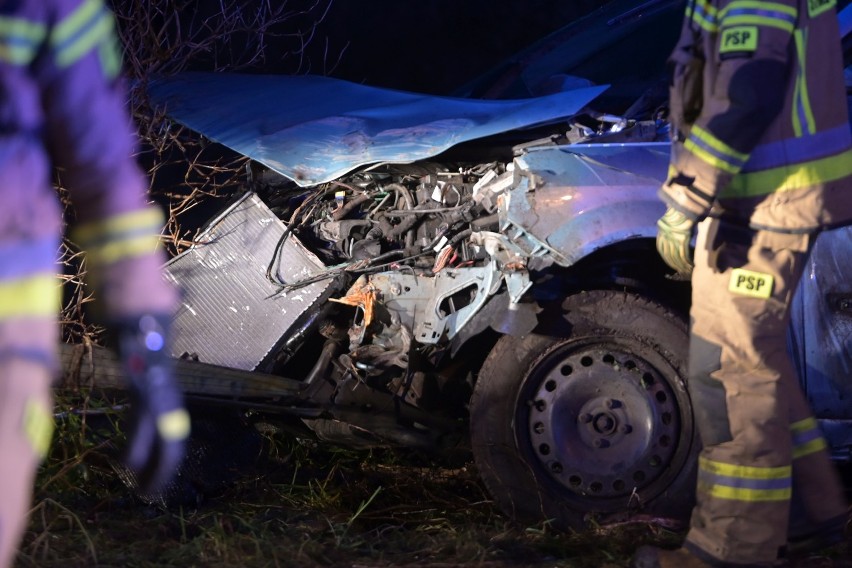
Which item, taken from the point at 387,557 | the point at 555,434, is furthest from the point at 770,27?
the point at 387,557

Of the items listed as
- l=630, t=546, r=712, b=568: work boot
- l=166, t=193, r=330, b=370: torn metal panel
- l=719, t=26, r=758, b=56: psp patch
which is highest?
l=719, t=26, r=758, b=56: psp patch

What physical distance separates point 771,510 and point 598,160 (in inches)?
48.8

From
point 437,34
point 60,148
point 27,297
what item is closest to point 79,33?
point 60,148

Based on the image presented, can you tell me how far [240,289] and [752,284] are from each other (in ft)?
6.52

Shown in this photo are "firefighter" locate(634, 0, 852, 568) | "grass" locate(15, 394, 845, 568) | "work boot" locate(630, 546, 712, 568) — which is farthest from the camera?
"grass" locate(15, 394, 845, 568)

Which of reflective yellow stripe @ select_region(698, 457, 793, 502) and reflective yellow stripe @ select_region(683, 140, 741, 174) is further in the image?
reflective yellow stripe @ select_region(698, 457, 793, 502)

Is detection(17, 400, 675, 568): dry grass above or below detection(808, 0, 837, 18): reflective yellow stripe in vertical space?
below

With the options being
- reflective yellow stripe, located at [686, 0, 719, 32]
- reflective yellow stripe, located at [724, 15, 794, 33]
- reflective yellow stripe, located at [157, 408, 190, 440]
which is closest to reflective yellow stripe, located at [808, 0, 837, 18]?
reflective yellow stripe, located at [724, 15, 794, 33]

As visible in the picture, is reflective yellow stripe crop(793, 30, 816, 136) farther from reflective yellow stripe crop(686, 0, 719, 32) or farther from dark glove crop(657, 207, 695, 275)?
dark glove crop(657, 207, 695, 275)

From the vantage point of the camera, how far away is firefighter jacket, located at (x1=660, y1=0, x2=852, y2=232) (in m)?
2.38

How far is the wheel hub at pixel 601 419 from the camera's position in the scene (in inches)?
125

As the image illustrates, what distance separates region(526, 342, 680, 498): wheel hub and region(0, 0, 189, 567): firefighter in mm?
1544

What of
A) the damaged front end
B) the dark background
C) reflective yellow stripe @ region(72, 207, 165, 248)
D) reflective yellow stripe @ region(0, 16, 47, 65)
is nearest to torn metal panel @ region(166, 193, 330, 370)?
the damaged front end

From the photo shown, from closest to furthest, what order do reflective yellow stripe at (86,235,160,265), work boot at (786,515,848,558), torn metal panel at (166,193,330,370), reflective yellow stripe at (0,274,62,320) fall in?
reflective yellow stripe at (0,274,62,320)
reflective yellow stripe at (86,235,160,265)
work boot at (786,515,848,558)
torn metal panel at (166,193,330,370)
